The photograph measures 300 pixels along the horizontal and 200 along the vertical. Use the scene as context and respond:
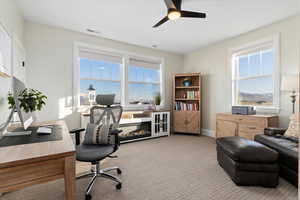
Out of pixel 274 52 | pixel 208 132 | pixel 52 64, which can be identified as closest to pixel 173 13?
pixel 274 52

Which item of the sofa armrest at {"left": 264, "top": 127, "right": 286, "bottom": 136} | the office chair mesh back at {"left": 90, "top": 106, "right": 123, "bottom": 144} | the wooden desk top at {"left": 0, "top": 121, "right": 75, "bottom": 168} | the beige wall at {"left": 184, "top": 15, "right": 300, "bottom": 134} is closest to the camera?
the wooden desk top at {"left": 0, "top": 121, "right": 75, "bottom": 168}

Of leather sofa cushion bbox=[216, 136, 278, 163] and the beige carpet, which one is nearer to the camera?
the beige carpet

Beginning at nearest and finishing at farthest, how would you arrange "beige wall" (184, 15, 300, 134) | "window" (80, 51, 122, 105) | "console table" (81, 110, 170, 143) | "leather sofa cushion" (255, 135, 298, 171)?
"leather sofa cushion" (255, 135, 298, 171) → "beige wall" (184, 15, 300, 134) → "window" (80, 51, 122, 105) → "console table" (81, 110, 170, 143)

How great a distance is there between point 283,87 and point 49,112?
4.44 m

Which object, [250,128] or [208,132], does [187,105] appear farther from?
[250,128]

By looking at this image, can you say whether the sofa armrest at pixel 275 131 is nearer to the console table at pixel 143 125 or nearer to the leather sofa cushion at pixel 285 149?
the leather sofa cushion at pixel 285 149

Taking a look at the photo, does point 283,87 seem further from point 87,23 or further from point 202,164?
point 87,23

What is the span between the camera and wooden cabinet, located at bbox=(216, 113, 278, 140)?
9.23ft

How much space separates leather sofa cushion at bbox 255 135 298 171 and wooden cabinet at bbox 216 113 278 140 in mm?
642

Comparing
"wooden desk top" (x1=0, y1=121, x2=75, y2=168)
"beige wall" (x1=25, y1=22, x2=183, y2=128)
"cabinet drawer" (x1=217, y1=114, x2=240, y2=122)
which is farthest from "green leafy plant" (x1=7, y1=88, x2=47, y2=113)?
"cabinet drawer" (x1=217, y1=114, x2=240, y2=122)

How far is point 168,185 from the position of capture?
74.2 inches

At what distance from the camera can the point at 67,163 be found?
1.00 metres

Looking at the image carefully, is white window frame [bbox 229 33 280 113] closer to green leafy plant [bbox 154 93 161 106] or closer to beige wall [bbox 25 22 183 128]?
green leafy plant [bbox 154 93 161 106]

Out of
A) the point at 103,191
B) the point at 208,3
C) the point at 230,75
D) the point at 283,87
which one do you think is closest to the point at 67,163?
the point at 103,191
